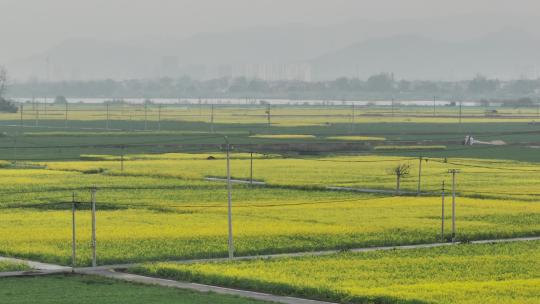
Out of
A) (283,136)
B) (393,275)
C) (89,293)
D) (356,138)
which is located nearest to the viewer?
(89,293)

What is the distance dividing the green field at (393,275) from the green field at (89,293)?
2140 mm

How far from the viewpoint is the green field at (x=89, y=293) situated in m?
33.7

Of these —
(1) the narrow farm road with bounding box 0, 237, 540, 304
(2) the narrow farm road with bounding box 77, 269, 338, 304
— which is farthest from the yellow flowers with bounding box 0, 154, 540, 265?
(2) the narrow farm road with bounding box 77, 269, 338, 304

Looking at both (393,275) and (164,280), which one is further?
(393,275)

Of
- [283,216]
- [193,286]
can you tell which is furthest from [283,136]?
[193,286]

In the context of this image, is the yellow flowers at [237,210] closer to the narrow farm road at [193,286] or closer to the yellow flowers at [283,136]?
the narrow farm road at [193,286]

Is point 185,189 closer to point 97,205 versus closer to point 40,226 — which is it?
point 97,205

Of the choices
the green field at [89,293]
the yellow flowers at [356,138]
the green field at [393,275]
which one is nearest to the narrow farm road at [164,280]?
the green field at [393,275]

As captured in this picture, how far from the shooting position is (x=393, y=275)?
126ft

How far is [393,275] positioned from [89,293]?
8958mm

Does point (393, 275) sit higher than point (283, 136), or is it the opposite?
point (283, 136)

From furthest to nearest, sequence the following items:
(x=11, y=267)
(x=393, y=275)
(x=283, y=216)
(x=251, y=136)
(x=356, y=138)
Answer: (x=251, y=136), (x=356, y=138), (x=283, y=216), (x=11, y=267), (x=393, y=275)

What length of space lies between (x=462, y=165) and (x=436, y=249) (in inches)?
1724

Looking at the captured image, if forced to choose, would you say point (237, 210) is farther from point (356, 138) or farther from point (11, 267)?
point (356, 138)
